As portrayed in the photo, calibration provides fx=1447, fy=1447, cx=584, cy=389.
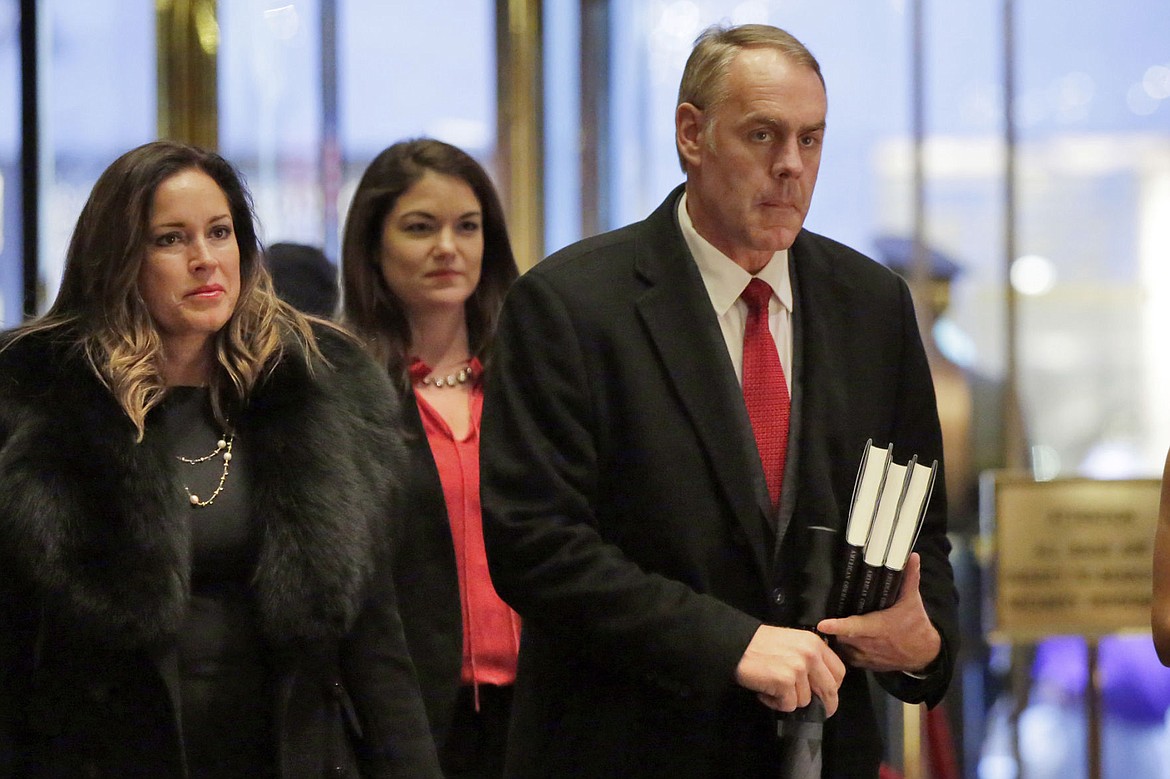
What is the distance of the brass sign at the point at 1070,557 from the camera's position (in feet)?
15.5

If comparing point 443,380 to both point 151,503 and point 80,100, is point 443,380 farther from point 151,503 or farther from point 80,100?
point 80,100

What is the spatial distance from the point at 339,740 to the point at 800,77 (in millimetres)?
1276

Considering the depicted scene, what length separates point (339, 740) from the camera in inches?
93.0

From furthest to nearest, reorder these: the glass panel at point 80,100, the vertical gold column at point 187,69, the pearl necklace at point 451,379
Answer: the vertical gold column at point 187,69, the glass panel at point 80,100, the pearl necklace at point 451,379

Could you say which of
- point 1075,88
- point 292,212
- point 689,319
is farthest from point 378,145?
point 689,319

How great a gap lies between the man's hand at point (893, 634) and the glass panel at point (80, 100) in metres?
3.29

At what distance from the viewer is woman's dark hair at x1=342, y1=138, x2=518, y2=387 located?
10.7 feet

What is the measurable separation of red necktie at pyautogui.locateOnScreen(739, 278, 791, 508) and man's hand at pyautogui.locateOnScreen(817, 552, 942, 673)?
206mm

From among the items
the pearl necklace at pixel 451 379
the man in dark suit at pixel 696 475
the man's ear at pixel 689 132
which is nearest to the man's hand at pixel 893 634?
the man in dark suit at pixel 696 475

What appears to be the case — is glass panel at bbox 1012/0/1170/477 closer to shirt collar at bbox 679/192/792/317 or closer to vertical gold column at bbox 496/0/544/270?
vertical gold column at bbox 496/0/544/270

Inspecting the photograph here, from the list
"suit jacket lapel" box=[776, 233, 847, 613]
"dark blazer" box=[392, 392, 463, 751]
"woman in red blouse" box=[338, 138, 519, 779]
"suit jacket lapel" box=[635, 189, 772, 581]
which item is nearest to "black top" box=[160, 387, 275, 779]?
"woman in red blouse" box=[338, 138, 519, 779]

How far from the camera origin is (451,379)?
3197 mm

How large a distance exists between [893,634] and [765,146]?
698mm

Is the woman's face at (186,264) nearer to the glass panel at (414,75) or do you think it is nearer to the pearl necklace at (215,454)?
the pearl necklace at (215,454)
